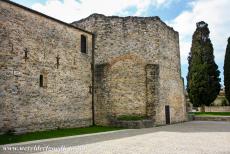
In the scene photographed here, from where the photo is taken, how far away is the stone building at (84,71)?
12.4m

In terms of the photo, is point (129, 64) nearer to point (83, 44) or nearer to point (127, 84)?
point (127, 84)

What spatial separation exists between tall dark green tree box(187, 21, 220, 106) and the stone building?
8560 mm

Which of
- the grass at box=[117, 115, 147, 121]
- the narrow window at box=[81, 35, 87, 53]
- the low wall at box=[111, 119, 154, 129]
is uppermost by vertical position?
the narrow window at box=[81, 35, 87, 53]

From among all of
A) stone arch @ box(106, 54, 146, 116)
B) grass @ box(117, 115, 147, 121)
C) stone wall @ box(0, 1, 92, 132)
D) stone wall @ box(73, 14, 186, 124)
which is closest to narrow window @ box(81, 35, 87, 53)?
stone wall @ box(0, 1, 92, 132)

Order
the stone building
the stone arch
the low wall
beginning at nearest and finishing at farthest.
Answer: the stone building → the low wall → the stone arch

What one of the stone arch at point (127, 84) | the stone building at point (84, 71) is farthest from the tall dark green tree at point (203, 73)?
the stone arch at point (127, 84)

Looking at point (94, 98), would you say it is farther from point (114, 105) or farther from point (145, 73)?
point (145, 73)

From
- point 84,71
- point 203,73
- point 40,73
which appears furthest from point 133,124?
point 203,73

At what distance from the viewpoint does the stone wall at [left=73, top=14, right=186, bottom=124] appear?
1734 centimetres

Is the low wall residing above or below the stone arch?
below

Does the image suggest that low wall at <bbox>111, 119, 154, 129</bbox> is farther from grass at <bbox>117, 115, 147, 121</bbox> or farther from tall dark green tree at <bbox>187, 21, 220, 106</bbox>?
tall dark green tree at <bbox>187, 21, 220, 106</bbox>

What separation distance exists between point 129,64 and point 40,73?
6409 millimetres

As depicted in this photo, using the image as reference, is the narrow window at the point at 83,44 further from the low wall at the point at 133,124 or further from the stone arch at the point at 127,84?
the low wall at the point at 133,124

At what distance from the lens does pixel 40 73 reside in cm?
1380
